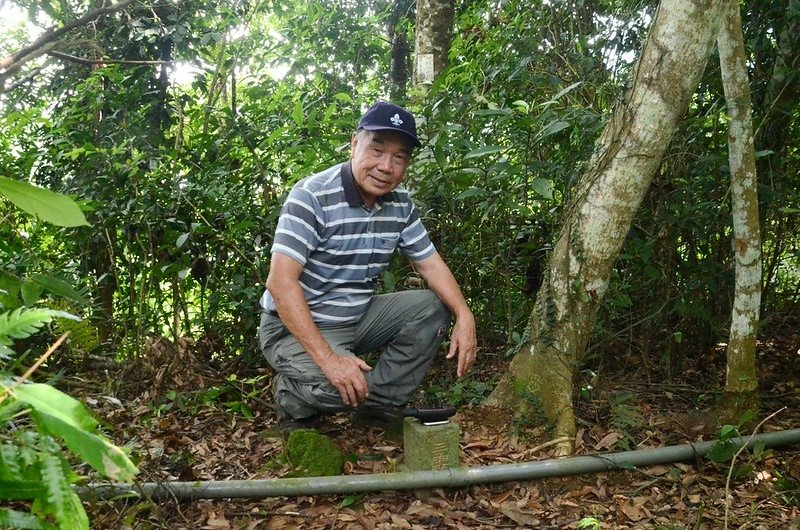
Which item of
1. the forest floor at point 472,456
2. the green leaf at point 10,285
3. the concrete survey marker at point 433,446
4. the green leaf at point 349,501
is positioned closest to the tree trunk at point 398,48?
the forest floor at point 472,456

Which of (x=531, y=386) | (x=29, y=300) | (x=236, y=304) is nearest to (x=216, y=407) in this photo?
(x=236, y=304)

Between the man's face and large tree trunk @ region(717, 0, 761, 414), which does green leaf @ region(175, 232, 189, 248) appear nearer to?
the man's face

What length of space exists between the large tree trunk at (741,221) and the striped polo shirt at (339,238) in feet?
5.17

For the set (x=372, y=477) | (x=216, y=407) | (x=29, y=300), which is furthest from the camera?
(x=216, y=407)

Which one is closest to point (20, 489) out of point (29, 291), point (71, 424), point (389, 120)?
point (71, 424)

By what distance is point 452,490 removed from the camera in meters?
3.09

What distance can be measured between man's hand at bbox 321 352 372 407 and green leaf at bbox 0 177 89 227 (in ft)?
6.21

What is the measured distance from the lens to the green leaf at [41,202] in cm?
126

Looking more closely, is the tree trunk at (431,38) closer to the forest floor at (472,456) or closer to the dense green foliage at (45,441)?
the forest floor at (472,456)

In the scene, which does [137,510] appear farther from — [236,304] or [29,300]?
[236,304]

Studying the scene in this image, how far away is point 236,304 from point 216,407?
2.04 feet

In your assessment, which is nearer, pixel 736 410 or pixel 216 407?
pixel 736 410

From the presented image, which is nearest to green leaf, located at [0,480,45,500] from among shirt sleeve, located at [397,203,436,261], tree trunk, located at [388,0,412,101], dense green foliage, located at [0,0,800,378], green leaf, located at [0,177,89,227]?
green leaf, located at [0,177,89,227]

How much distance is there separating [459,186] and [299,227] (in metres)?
1.18
